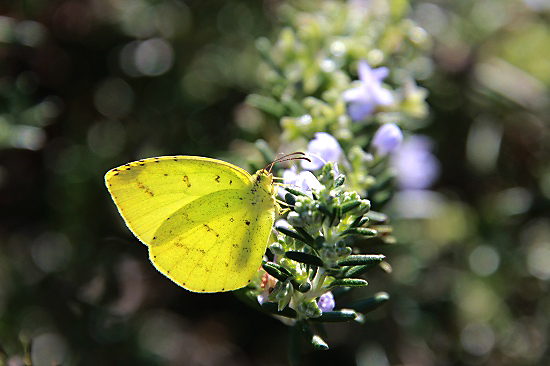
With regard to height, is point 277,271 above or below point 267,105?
below

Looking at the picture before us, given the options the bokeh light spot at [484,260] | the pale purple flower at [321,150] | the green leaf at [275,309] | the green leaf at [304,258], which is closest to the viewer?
the green leaf at [304,258]

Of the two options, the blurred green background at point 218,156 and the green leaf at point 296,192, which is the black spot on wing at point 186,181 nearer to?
the green leaf at point 296,192

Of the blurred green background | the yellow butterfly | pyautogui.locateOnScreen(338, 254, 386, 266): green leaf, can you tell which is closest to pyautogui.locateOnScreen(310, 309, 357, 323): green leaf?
pyautogui.locateOnScreen(338, 254, 386, 266): green leaf

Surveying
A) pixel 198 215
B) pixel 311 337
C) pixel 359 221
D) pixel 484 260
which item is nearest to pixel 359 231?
pixel 359 221

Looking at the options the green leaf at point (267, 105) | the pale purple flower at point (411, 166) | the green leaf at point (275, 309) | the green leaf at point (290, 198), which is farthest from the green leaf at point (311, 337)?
the pale purple flower at point (411, 166)

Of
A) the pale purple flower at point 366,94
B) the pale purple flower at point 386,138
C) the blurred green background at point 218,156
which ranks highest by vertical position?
the pale purple flower at point 366,94

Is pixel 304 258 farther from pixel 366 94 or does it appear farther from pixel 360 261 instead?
pixel 366 94

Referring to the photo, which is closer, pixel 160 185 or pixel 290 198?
pixel 290 198
